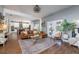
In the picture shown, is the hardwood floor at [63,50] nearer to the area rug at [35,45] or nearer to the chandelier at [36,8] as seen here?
the area rug at [35,45]

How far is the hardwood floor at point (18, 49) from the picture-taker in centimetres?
275

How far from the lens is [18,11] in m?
2.84

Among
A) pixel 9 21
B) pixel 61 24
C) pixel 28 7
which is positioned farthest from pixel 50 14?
pixel 9 21

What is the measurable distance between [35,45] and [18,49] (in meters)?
0.44

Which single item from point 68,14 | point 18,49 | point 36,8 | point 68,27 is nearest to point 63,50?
point 68,27

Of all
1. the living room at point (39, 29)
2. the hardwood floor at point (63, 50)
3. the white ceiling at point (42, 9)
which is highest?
the white ceiling at point (42, 9)

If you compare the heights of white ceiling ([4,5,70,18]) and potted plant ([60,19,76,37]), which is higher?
white ceiling ([4,5,70,18])

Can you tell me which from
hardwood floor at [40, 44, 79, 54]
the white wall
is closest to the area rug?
hardwood floor at [40, 44, 79, 54]

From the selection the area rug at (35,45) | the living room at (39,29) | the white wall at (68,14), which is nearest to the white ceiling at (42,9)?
the living room at (39,29)

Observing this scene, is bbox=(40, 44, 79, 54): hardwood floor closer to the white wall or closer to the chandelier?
the white wall

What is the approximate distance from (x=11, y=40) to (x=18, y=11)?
2.52 ft

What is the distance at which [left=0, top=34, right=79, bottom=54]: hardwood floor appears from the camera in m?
2.75

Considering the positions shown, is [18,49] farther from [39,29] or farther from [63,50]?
[63,50]
